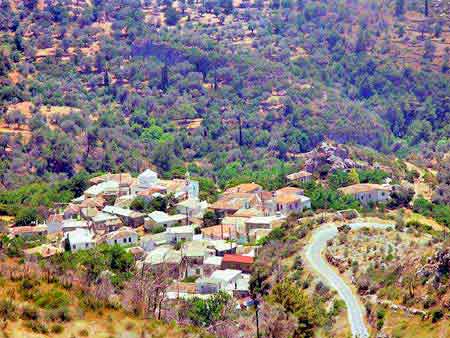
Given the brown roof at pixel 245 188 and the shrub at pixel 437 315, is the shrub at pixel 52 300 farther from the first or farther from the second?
the brown roof at pixel 245 188

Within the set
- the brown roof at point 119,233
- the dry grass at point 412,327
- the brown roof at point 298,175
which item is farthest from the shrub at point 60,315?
the brown roof at point 298,175

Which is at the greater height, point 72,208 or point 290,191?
point 290,191

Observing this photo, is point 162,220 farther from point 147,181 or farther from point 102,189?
point 102,189

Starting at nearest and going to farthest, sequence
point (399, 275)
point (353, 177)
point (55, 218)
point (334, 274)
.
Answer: point (399, 275) → point (334, 274) → point (55, 218) → point (353, 177)

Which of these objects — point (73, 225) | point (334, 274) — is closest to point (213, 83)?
point (73, 225)

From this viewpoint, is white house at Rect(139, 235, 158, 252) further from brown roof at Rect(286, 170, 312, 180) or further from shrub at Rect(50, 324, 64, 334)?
shrub at Rect(50, 324, 64, 334)

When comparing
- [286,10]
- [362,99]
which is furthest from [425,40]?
[286,10]

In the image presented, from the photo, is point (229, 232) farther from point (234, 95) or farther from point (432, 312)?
point (234, 95)
